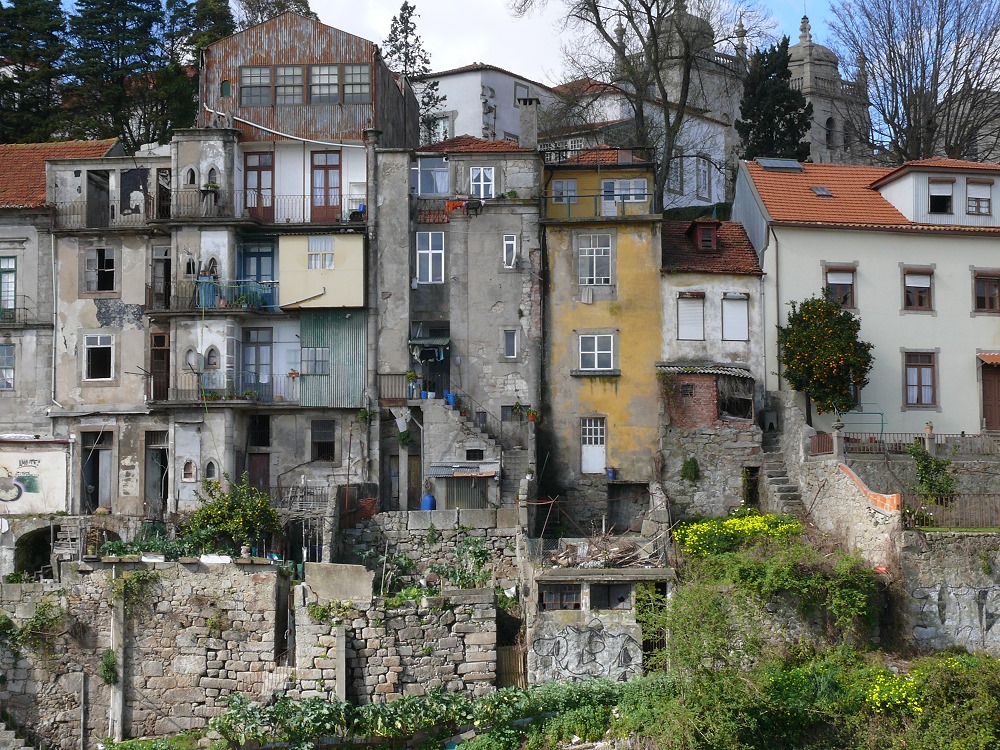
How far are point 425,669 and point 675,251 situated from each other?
53.9ft

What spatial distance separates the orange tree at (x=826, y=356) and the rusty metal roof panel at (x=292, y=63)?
14.4 m

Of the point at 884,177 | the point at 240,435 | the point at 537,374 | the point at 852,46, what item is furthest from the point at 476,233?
the point at 852,46

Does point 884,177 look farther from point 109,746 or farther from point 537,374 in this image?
point 109,746

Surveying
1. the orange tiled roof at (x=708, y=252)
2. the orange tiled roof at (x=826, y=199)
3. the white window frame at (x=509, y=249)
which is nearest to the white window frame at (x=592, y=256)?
the orange tiled roof at (x=708, y=252)

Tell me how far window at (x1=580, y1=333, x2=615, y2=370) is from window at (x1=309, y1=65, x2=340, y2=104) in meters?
10.8

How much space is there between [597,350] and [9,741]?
62.8 ft

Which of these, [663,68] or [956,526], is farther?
[663,68]

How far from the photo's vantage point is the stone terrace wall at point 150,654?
3272 centimetres

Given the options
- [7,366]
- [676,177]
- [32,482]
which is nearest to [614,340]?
[676,177]

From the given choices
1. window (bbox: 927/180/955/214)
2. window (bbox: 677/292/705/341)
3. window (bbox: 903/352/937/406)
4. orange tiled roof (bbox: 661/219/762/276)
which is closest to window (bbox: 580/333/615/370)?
window (bbox: 677/292/705/341)

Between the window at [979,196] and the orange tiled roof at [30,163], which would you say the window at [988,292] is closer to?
the window at [979,196]

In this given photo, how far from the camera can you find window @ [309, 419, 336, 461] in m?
40.9

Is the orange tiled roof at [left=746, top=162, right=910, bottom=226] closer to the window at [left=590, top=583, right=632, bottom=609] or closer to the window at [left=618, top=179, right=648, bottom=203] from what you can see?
the window at [left=618, top=179, right=648, bottom=203]

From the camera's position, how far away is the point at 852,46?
53969mm
